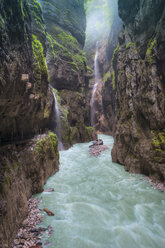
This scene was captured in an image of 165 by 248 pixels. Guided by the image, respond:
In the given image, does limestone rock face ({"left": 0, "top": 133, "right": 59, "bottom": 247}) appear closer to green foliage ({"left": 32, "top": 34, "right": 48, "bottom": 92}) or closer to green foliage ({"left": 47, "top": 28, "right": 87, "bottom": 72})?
green foliage ({"left": 32, "top": 34, "right": 48, "bottom": 92})

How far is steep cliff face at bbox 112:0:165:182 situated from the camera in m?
7.35

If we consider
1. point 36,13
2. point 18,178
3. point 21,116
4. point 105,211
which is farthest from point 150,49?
point 36,13

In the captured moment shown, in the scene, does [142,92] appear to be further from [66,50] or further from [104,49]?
[104,49]

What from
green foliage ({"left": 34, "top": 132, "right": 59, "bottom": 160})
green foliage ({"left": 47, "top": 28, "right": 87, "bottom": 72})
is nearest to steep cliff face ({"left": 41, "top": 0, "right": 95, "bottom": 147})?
green foliage ({"left": 47, "top": 28, "right": 87, "bottom": 72})

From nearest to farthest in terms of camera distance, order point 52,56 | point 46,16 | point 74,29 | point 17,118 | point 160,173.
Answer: point 17,118 → point 160,173 → point 52,56 → point 46,16 → point 74,29

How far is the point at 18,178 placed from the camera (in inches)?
202

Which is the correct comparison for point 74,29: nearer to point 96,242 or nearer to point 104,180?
point 104,180

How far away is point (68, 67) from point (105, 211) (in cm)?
2009

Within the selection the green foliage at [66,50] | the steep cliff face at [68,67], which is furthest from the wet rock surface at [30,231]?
the green foliage at [66,50]

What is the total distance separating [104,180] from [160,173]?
9.55ft

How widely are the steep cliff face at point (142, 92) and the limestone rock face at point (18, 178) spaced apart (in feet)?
16.4

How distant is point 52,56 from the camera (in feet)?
66.0

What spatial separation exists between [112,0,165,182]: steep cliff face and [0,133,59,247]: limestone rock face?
5002 mm

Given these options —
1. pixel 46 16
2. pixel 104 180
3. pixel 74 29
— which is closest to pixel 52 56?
pixel 46 16
